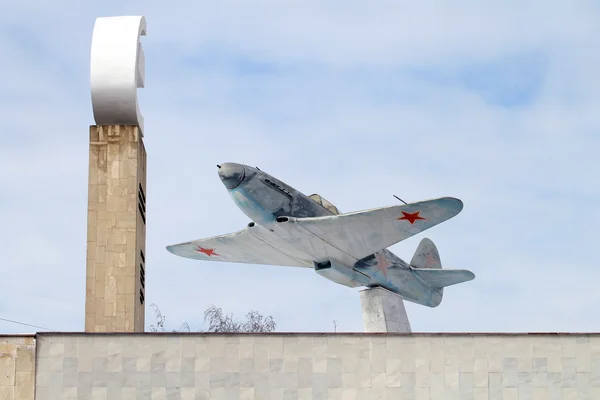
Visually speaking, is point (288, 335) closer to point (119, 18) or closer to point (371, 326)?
point (371, 326)

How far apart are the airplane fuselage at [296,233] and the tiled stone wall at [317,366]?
454 centimetres

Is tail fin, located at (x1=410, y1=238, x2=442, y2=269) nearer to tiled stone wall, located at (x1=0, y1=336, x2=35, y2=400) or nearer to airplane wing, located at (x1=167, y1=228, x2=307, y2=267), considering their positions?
airplane wing, located at (x1=167, y1=228, x2=307, y2=267)

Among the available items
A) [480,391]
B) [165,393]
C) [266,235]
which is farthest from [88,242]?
[480,391]

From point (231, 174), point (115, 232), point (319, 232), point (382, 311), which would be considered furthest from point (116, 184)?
point (382, 311)

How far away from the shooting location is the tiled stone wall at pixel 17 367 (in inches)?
1335

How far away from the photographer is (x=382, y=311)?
130 feet

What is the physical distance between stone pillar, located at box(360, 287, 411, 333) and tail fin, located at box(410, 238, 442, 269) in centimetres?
536

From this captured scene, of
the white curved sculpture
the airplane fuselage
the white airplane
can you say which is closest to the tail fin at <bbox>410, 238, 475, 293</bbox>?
the airplane fuselage

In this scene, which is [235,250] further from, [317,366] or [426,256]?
[426,256]

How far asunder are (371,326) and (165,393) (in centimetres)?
827

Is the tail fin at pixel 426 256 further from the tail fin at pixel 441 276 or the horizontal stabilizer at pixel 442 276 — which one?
the horizontal stabilizer at pixel 442 276

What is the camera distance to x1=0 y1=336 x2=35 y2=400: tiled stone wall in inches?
1335

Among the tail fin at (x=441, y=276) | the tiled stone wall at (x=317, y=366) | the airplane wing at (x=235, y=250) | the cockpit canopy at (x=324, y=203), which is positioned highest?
the cockpit canopy at (x=324, y=203)

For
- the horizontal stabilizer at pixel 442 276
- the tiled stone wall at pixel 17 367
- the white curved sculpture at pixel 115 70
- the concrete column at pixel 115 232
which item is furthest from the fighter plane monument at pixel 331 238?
the tiled stone wall at pixel 17 367
